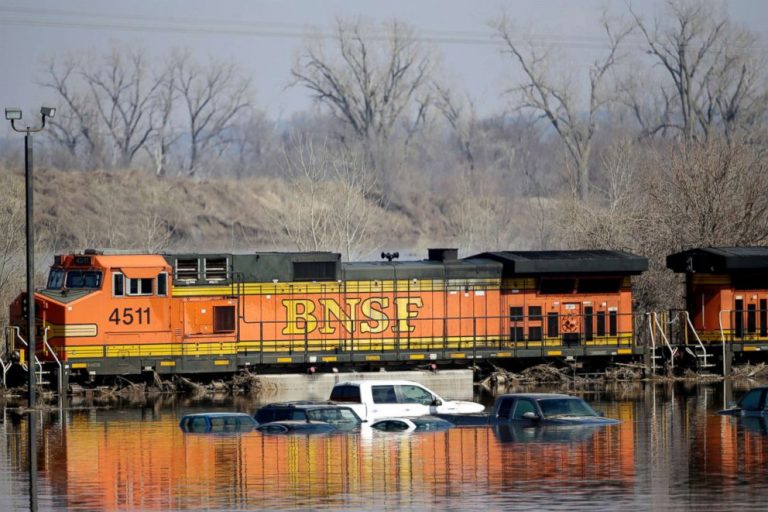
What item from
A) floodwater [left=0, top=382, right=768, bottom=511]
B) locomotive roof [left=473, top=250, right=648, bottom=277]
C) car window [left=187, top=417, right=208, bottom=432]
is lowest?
floodwater [left=0, top=382, right=768, bottom=511]

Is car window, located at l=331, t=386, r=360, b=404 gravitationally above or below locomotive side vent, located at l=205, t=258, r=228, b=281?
below

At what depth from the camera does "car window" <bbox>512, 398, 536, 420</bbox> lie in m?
32.4

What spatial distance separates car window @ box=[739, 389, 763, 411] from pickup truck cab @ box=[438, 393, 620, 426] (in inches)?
140

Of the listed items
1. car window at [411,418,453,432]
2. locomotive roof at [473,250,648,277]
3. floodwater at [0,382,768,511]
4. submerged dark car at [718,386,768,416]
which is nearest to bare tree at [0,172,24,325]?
locomotive roof at [473,250,648,277]

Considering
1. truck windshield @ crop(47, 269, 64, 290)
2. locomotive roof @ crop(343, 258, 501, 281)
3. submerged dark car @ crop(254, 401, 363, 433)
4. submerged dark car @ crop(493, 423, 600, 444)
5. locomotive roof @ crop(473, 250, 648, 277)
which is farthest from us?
locomotive roof @ crop(473, 250, 648, 277)

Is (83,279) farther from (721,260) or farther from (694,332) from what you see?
(721,260)

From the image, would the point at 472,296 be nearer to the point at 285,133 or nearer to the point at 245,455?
the point at 245,455

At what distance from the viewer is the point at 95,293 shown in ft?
141

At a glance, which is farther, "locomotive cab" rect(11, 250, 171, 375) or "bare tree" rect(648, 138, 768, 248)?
"bare tree" rect(648, 138, 768, 248)

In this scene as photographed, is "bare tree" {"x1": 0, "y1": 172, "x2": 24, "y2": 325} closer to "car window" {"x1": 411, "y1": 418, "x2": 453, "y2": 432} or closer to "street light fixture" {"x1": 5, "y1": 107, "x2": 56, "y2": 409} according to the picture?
"street light fixture" {"x1": 5, "y1": 107, "x2": 56, "y2": 409}

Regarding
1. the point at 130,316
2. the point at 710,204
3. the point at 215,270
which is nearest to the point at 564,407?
the point at 215,270

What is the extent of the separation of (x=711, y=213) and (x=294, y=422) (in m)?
30.3

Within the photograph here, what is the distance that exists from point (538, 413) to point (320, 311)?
14.9 m

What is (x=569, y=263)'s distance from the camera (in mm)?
46844
